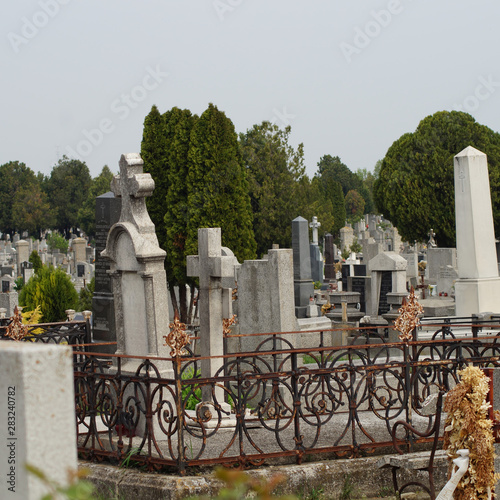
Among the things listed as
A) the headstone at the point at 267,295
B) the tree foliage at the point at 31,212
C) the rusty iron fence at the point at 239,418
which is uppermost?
the tree foliage at the point at 31,212

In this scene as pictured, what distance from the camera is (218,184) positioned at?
19844 mm

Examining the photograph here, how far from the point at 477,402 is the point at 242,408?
1.88 m

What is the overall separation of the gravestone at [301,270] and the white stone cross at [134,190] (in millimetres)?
11248

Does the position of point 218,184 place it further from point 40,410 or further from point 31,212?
point 31,212

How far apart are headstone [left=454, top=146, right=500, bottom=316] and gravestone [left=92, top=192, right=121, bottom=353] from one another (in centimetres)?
607

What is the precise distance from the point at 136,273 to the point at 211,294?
82 cm

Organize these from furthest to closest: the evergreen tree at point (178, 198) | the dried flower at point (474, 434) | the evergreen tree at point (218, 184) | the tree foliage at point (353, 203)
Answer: the tree foliage at point (353, 203), the evergreen tree at point (218, 184), the evergreen tree at point (178, 198), the dried flower at point (474, 434)

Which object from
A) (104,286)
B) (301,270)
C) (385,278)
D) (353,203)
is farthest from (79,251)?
(353,203)

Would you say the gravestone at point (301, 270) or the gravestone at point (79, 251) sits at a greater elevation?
the gravestone at point (79, 251)

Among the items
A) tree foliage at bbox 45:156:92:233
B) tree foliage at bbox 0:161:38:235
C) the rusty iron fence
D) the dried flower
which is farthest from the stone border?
tree foliage at bbox 45:156:92:233

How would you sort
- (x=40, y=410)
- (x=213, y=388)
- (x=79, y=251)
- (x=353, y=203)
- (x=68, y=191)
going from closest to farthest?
(x=40, y=410), (x=213, y=388), (x=79, y=251), (x=68, y=191), (x=353, y=203)

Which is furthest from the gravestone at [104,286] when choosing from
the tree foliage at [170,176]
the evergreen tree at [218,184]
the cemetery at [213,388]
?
the evergreen tree at [218,184]

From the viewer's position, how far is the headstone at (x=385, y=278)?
1670cm

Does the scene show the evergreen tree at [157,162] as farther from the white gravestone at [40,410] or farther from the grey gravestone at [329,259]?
the white gravestone at [40,410]
